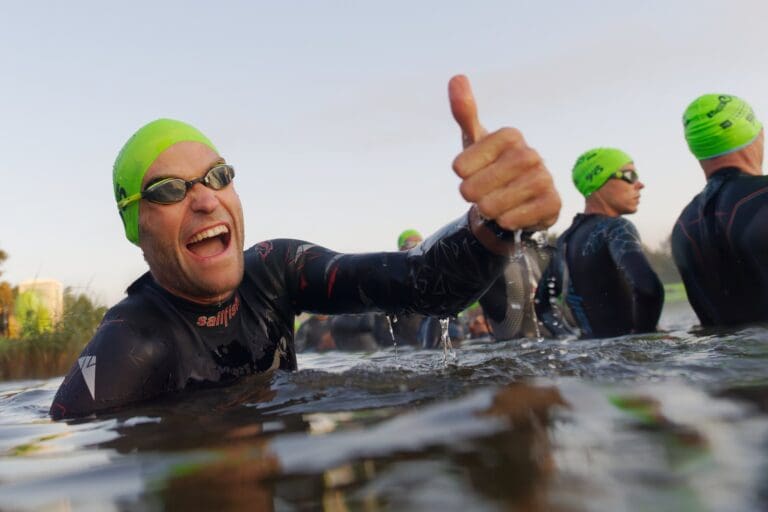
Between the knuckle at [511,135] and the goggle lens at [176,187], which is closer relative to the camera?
the knuckle at [511,135]

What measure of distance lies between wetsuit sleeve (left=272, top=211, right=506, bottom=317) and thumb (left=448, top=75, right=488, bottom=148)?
58 cm

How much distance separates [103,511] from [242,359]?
2.01 metres

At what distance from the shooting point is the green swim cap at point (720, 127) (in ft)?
16.1

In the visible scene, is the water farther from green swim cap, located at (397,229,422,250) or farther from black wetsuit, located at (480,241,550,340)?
green swim cap, located at (397,229,422,250)

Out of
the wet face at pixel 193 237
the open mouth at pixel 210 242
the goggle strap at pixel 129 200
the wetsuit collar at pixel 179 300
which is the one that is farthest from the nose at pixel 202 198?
the wetsuit collar at pixel 179 300

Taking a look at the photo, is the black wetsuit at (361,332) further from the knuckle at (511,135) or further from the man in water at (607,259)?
the knuckle at (511,135)

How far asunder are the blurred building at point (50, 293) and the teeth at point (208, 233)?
281 inches

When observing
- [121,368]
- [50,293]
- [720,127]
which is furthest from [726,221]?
[50,293]

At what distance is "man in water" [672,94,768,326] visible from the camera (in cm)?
419

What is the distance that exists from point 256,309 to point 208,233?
51cm

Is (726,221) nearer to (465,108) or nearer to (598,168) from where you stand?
(598,168)

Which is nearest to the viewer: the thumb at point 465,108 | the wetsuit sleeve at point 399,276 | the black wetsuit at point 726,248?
the thumb at point 465,108

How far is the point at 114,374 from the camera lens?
280 cm

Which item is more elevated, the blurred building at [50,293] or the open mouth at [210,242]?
the blurred building at [50,293]
